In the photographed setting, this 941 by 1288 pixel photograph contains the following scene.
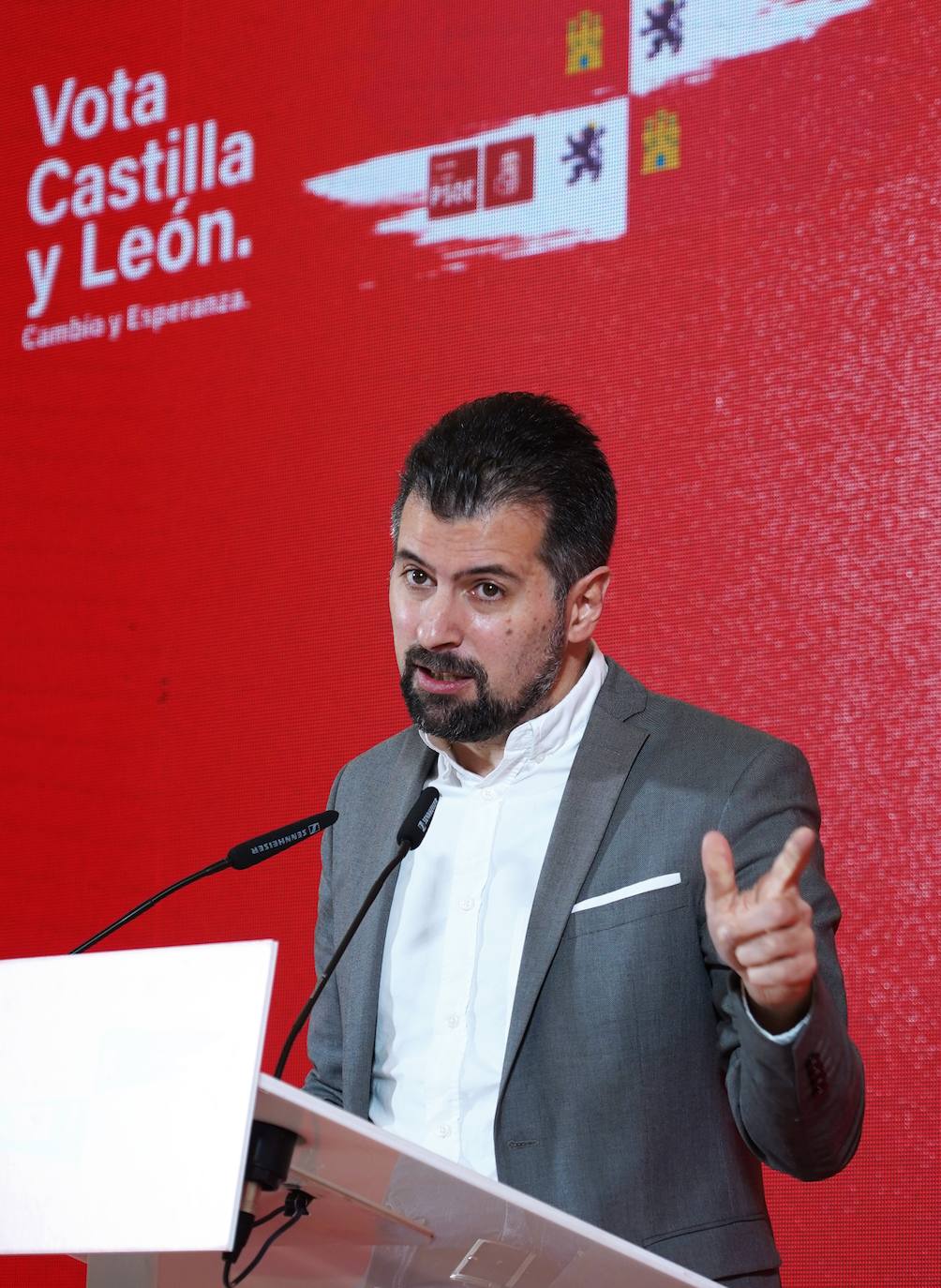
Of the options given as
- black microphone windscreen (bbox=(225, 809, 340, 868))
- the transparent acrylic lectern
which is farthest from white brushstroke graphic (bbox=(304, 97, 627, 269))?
the transparent acrylic lectern

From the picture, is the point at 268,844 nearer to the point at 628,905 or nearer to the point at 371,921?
the point at 371,921

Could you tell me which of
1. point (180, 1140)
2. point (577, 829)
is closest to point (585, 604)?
point (577, 829)

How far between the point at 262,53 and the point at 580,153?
846mm

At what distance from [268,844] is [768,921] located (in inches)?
26.2

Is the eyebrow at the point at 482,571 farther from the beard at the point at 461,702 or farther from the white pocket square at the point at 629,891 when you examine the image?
the white pocket square at the point at 629,891

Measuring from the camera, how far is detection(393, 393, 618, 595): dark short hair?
6.31 feet

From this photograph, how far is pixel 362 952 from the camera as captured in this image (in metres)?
1.93

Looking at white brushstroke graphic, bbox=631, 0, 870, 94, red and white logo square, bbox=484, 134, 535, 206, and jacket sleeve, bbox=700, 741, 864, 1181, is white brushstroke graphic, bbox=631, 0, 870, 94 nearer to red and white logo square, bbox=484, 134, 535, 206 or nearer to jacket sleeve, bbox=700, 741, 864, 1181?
red and white logo square, bbox=484, 134, 535, 206

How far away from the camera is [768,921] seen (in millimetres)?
1226

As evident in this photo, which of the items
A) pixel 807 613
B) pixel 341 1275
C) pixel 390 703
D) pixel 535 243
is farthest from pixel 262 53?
pixel 341 1275

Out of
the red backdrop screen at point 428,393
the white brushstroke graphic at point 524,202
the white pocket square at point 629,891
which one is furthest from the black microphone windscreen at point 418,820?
the white brushstroke graphic at point 524,202

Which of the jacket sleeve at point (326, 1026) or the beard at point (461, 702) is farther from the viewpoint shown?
the jacket sleeve at point (326, 1026)

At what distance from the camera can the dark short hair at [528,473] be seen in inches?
75.8

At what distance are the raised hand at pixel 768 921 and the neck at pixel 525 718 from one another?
0.69m
